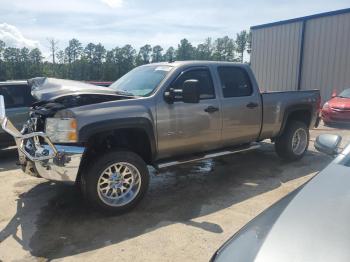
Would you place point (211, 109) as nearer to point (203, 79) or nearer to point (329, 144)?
point (203, 79)

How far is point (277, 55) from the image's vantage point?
61.5 ft

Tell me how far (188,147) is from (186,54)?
2817 inches

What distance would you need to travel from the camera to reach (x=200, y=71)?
17.3 ft

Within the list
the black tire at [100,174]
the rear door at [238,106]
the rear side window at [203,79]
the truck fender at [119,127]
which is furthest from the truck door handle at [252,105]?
the black tire at [100,174]

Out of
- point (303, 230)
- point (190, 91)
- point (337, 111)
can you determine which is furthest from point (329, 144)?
point (337, 111)

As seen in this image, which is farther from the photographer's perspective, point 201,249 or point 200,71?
point 200,71

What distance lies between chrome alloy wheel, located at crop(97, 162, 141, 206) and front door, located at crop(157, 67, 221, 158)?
0.56m

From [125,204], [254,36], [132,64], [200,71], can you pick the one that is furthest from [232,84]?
[132,64]

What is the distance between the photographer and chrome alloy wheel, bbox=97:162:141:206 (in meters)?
4.23

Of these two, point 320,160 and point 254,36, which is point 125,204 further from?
point 254,36

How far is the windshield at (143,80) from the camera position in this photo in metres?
4.90

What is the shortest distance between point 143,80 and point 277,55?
15.2 m

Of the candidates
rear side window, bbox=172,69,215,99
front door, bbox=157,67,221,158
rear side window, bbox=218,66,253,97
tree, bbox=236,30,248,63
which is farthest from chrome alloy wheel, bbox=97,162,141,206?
tree, bbox=236,30,248,63

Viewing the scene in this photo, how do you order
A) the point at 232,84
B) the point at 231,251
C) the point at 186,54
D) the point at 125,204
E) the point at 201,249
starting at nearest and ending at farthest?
1. the point at 231,251
2. the point at 201,249
3. the point at 125,204
4. the point at 232,84
5. the point at 186,54
